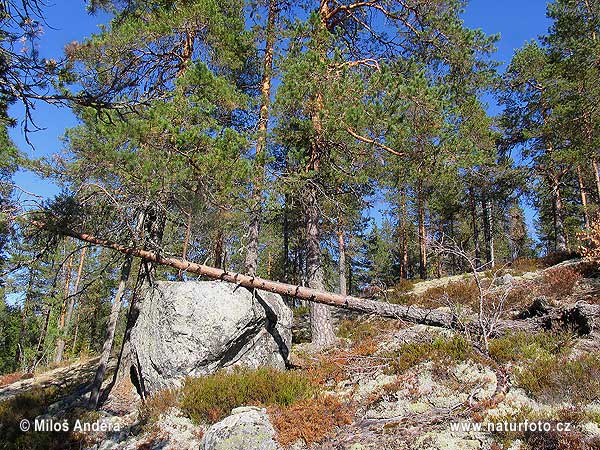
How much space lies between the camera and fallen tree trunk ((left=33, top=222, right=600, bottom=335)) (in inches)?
271

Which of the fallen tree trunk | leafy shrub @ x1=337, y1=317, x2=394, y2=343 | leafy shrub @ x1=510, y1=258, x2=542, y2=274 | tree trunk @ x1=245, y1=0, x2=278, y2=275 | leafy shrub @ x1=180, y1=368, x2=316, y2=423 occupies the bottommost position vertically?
leafy shrub @ x1=180, y1=368, x2=316, y2=423

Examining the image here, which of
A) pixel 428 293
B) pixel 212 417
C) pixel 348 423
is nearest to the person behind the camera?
pixel 348 423

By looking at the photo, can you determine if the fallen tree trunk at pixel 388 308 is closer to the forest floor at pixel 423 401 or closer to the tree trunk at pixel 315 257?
the forest floor at pixel 423 401

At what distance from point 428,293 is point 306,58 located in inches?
331

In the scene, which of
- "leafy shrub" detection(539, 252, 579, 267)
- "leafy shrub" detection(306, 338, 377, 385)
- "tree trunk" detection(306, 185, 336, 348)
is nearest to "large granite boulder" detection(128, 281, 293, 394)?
"leafy shrub" detection(306, 338, 377, 385)

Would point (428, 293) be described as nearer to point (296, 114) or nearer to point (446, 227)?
point (296, 114)

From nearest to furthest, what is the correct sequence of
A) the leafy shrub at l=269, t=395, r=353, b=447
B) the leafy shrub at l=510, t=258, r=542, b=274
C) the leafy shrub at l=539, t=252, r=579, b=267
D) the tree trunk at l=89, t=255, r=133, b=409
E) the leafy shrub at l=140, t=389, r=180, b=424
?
the leafy shrub at l=269, t=395, r=353, b=447, the leafy shrub at l=140, t=389, r=180, b=424, the tree trunk at l=89, t=255, r=133, b=409, the leafy shrub at l=510, t=258, r=542, b=274, the leafy shrub at l=539, t=252, r=579, b=267

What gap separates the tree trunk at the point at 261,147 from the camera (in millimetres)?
9016

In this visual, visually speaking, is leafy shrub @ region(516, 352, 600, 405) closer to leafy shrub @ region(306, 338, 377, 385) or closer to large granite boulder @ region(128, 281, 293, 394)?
leafy shrub @ region(306, 338, 377, 385)

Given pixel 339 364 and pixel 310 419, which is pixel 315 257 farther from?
pixel 310 419

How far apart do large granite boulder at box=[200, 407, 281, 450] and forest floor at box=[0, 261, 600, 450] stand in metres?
0.27

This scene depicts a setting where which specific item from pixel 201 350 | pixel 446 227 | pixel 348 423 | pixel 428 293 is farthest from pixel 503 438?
pixel 446 227

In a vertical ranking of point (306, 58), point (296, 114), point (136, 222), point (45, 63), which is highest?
point (306, 58)

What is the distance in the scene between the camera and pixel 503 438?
14.1ft
